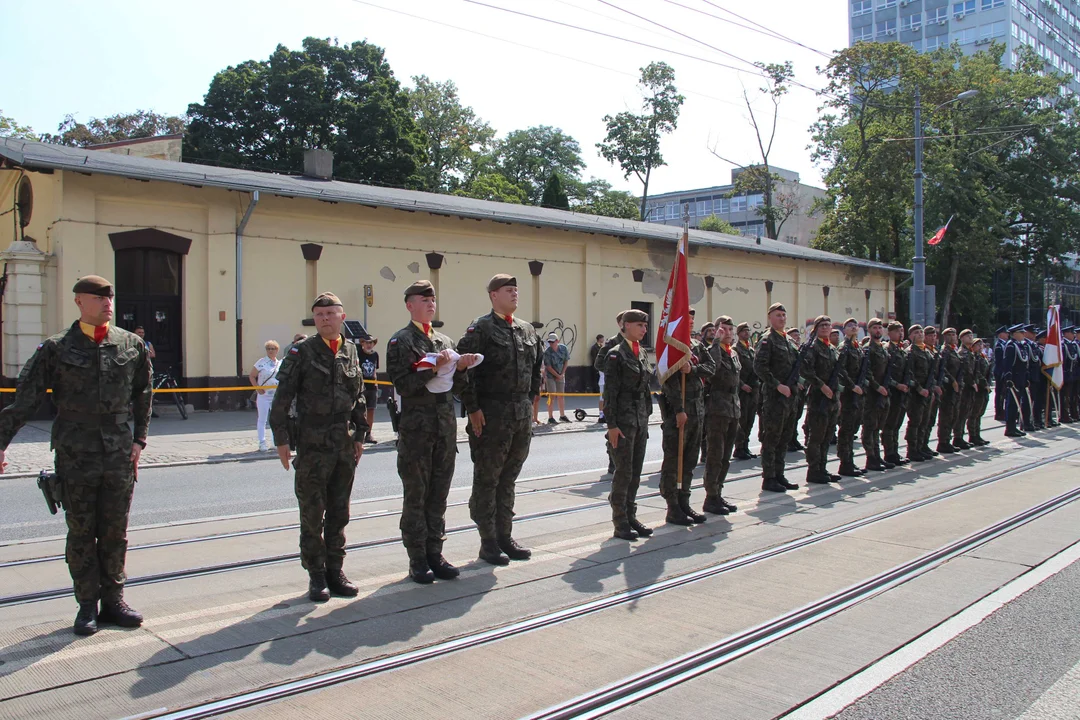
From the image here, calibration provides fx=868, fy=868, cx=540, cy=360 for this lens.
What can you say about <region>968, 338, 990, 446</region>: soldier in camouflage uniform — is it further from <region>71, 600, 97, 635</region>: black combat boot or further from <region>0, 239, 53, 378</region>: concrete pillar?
<region>0, 239, 53, 378</region>: concrete pillar

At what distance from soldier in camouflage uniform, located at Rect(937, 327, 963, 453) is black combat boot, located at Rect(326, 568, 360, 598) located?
423 inches

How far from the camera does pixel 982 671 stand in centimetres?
442

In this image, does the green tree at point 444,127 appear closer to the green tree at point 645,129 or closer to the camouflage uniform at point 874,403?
the green tree at point 645,129

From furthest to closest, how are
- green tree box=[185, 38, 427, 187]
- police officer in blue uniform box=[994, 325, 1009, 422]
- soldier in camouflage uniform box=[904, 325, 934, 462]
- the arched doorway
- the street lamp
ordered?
green tree box=[185, 38, 427, 187] → the street lamp → the arched doorway → police officer in blue uniform box=[994, 325, 1009, 422] → soldier in camouflage uniform box=[904, 325, 934, 462]

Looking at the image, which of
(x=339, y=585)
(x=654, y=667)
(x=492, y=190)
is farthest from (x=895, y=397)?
(x=492, y=190)

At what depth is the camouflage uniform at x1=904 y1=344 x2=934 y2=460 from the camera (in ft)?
41.3

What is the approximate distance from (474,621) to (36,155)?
53.4 ft

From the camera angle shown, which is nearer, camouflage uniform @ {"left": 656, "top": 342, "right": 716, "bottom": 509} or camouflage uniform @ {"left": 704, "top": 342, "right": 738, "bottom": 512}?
camouflage uniform @ {"left": 656, "top": 342, "right": 716, "bottom": 509}

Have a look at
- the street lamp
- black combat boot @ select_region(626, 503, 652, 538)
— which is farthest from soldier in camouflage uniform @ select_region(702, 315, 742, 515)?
the street lamp

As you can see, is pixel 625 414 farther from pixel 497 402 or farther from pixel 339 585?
pixel 339 585

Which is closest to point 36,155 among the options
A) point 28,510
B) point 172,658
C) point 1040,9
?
point 28,510

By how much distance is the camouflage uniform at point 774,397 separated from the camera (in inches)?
383

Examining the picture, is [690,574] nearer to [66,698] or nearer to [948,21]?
[66,698]

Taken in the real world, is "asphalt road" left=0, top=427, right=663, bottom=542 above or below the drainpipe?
below
